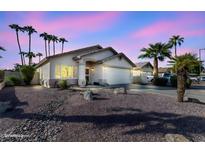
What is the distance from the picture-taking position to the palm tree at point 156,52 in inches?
919

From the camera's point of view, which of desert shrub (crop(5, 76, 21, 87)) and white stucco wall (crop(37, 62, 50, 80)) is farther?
Answer: desert shrub (crop(5, 76, 21, 87))

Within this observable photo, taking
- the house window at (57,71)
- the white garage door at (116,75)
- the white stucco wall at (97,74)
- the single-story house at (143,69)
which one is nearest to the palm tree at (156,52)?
the single-story house at (143,69)

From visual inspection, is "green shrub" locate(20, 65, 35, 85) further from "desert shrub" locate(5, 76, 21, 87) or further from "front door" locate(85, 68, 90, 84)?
"front door" locate(85, 68, 90, 84)

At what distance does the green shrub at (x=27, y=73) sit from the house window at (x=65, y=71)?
3720 mm

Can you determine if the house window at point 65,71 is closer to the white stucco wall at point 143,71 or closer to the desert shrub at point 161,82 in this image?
the desert shrub at point 161,82

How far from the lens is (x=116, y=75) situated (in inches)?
869

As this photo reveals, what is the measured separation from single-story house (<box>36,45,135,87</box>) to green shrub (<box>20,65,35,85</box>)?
37.2 inches

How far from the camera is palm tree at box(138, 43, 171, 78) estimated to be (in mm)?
23334

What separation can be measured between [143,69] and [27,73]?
14304mm

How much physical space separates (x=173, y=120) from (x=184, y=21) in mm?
5100

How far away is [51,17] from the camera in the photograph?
32.1 feet

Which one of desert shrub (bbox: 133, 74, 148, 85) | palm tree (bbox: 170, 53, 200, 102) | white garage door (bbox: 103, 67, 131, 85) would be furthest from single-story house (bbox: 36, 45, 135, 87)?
palm tree (bbox: 170, 53, 200, 102)

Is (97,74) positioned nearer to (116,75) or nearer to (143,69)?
(116,75)
